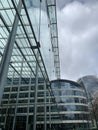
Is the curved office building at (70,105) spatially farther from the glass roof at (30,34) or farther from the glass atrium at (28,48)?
the glass roof at (30,34)

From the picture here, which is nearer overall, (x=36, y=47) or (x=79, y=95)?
(x=36, y=47)

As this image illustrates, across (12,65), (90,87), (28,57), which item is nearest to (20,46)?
(28,57)

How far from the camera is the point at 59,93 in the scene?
55.0 meters

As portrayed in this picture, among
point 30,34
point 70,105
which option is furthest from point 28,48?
point 70,105

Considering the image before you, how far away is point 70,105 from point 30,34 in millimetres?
47225

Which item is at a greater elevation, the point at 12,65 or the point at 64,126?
the point at 12,65

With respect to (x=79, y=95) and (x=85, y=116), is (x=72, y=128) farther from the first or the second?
A: (x=79, y=95)

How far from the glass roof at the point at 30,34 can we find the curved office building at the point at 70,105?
84.6 feet

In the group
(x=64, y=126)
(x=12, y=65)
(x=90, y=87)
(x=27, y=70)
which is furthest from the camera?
(x=90, y=87)

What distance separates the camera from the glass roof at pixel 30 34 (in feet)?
31.4

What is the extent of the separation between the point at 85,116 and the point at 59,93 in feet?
41.0

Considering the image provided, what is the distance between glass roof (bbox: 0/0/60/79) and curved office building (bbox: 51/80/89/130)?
1015 inches

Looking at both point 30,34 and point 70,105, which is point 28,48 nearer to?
point 30,34

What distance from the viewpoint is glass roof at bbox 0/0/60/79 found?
9.57 meters
